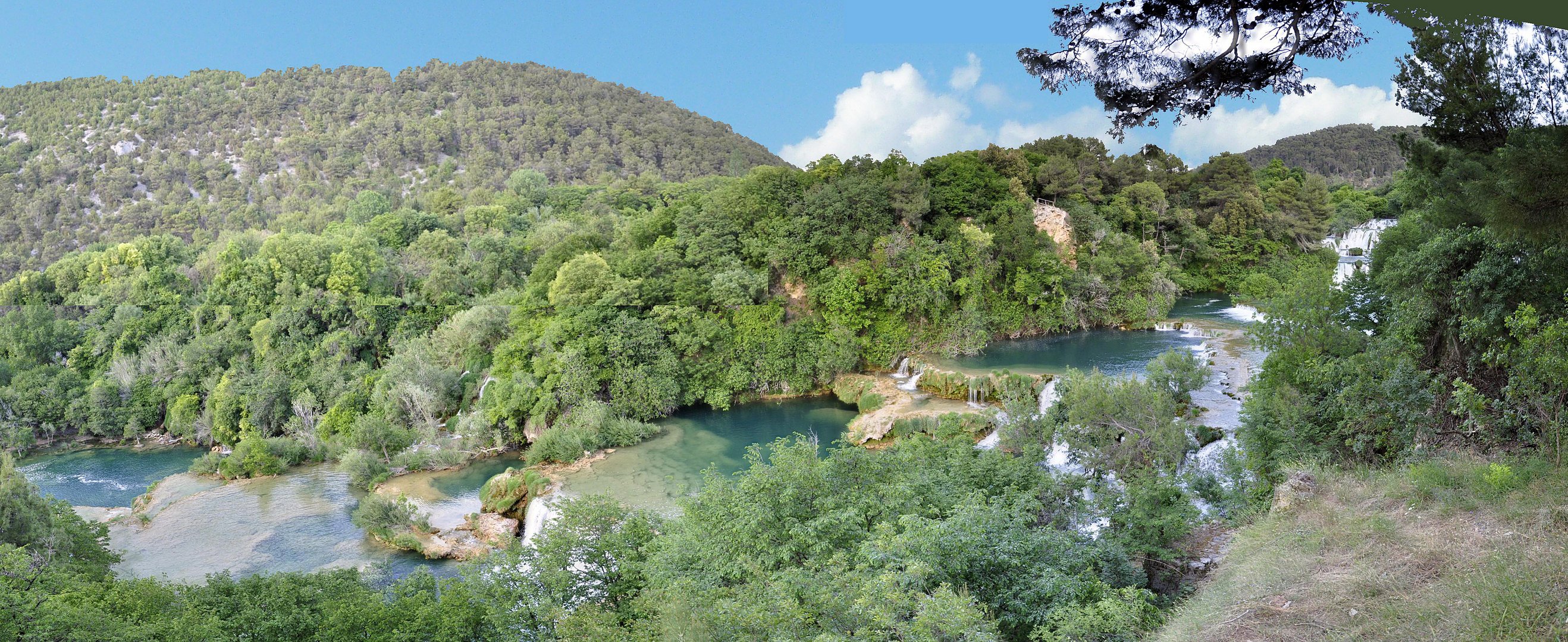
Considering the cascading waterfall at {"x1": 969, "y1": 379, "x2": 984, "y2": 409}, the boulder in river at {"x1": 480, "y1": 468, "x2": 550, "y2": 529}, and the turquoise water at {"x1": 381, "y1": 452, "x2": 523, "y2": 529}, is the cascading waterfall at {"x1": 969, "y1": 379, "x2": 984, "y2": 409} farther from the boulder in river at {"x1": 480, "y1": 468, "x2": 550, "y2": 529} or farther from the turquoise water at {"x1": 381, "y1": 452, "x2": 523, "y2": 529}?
the turquoise water at {"x1": 381, "y1": 452, "x2": 523, "y2": 529}

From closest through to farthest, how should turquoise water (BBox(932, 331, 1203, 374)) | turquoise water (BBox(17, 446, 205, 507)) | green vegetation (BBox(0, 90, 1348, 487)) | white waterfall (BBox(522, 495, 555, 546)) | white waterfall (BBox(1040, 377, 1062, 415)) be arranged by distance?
1. white waterfall (BBox(522, 495, 555, 546))
2. white waterfall (BBox(1040, 377, 1062, 415))
3. turquoise water (BBox(17, 446, 205, 507))
4. green vegetation (BBox(0, 90, 1348, 487))
5. turquoise water (BBox(932, 331, 1203, 374))

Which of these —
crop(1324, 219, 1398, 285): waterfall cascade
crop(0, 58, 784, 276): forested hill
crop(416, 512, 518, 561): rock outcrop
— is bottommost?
crop(416, 512, 518, 561): rock outcrop

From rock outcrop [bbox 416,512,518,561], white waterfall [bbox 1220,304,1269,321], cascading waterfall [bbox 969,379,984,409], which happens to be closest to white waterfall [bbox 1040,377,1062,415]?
cascading waterfall [bbox 969,379,984,409]

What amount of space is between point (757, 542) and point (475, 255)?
94.3ft

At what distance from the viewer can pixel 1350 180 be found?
45719 mm

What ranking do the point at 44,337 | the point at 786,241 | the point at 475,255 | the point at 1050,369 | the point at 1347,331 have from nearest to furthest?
the point at 1347,331 < the point at 1050,369 < the point at 786,241 < the point at 44,337 < the point at 475,255

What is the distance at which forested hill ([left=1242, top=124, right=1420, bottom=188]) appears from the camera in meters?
45.9

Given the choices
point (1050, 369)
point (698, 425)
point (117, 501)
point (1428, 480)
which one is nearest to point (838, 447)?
point (698, 425)

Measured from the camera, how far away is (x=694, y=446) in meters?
20.1

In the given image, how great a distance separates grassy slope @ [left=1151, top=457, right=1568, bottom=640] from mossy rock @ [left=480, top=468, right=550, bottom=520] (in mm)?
13407

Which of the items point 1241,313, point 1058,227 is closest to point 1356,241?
point 1241,313

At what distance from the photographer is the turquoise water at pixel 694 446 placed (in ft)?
56.5

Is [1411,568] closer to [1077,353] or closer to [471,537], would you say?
[471,537]

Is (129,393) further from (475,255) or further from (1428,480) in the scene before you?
(1428,480)
